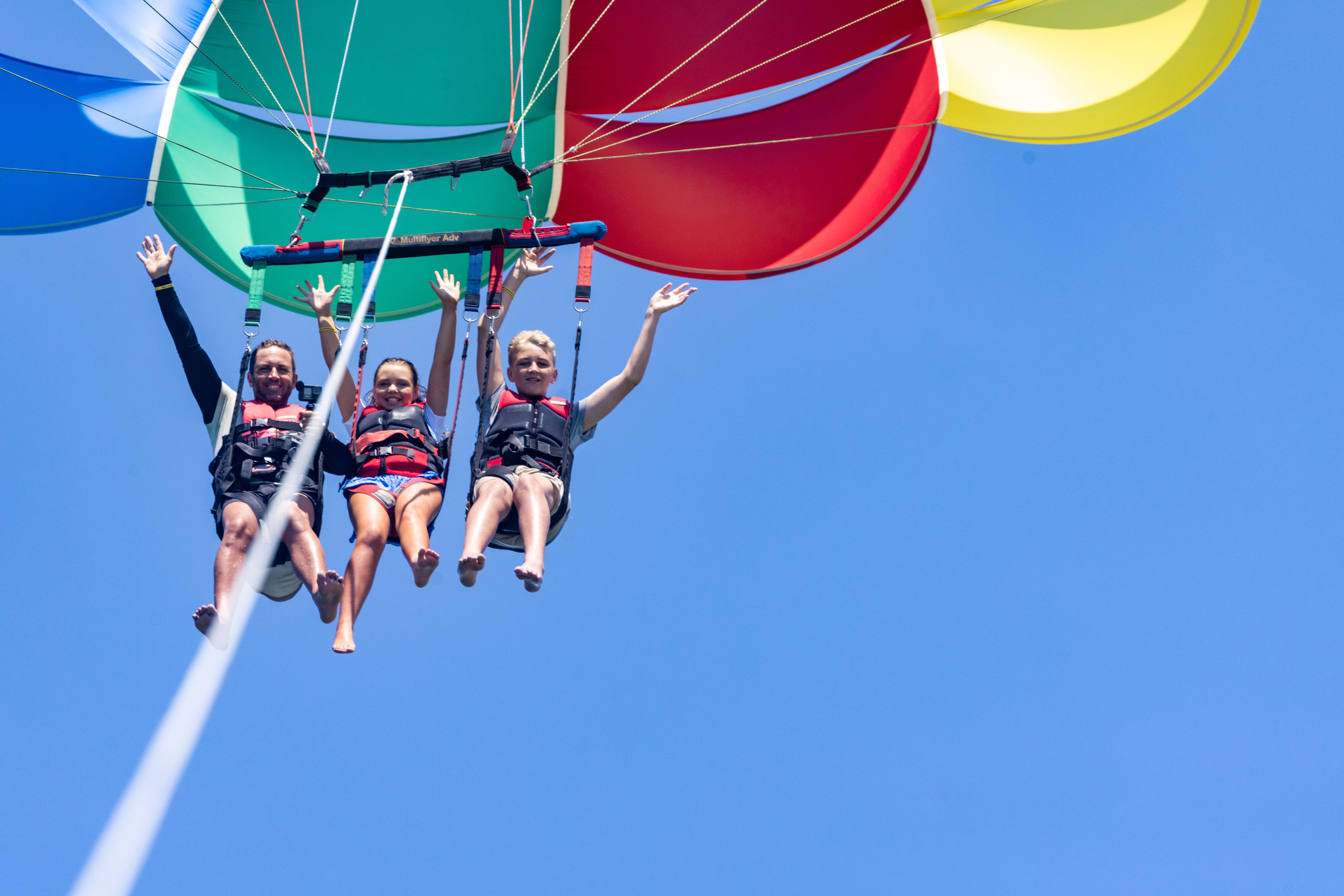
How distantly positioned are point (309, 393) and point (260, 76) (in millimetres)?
1822

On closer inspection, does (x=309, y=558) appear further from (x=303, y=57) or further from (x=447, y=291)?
(x=303, y=57)

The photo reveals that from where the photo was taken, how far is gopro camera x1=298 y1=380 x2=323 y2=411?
4.82 metres

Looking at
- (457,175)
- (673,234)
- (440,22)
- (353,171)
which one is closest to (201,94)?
(353,171)

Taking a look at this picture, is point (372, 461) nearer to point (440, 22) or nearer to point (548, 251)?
point (548, 251)

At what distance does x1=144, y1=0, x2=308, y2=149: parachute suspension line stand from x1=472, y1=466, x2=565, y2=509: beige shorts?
2030mm

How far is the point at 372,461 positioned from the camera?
4844 millimetres

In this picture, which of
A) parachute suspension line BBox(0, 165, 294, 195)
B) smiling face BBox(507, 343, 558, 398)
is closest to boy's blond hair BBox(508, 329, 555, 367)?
smiling face BBox(507, 343, 558, 398)

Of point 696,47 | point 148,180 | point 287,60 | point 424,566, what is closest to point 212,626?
point 424,566

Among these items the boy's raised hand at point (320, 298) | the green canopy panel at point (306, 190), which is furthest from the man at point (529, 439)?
the green canopy panel at point (306, 190)

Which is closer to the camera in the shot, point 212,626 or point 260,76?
point 212,626

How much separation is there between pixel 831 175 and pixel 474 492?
267cm

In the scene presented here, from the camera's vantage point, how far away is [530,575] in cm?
423

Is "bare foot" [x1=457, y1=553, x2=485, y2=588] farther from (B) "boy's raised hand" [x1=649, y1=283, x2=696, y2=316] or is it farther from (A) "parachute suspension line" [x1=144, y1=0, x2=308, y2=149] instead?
(A) "parachute suspension line" [x1=144, y1=0, x2=308, y2=149]

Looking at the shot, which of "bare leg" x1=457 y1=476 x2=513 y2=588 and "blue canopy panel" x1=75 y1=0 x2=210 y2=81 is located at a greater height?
"blue canopy panel" x1=75 y1=0 x2=210 y2=81
